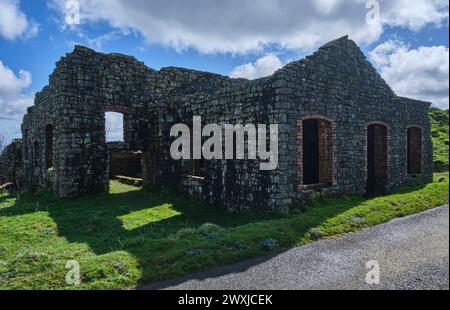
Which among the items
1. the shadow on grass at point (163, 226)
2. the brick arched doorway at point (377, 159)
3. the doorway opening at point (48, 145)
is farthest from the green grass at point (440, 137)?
the doorway opening at point (48, 145)

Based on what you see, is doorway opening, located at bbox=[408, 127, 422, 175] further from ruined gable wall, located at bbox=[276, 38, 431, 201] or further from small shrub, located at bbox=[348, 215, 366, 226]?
small shrub, located at bbox=[348, 215, 366, 226]

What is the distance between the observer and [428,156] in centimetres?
1638

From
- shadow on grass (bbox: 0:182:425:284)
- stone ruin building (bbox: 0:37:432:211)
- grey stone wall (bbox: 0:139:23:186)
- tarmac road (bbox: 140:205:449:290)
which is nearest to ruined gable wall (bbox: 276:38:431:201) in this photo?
stone ruin building (bbox: 0:37:432:211)

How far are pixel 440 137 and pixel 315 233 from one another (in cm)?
2679

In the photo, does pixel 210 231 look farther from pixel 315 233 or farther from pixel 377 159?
pixel 377 159

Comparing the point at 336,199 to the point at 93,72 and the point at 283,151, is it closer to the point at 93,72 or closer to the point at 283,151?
the point at 283,151

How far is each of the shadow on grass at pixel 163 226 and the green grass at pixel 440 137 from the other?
9.22 metres

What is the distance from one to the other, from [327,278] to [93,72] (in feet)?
40.7

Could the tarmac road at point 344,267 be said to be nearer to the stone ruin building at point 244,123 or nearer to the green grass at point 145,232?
the green grass at point 145,232

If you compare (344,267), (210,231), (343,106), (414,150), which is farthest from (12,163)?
(414,150)

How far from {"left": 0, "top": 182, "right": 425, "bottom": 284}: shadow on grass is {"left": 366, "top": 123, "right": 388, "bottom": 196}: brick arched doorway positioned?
857mm

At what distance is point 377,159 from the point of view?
46.0ft

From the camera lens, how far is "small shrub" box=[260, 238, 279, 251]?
699 centimetres

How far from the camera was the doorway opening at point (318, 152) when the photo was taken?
11344 mm
